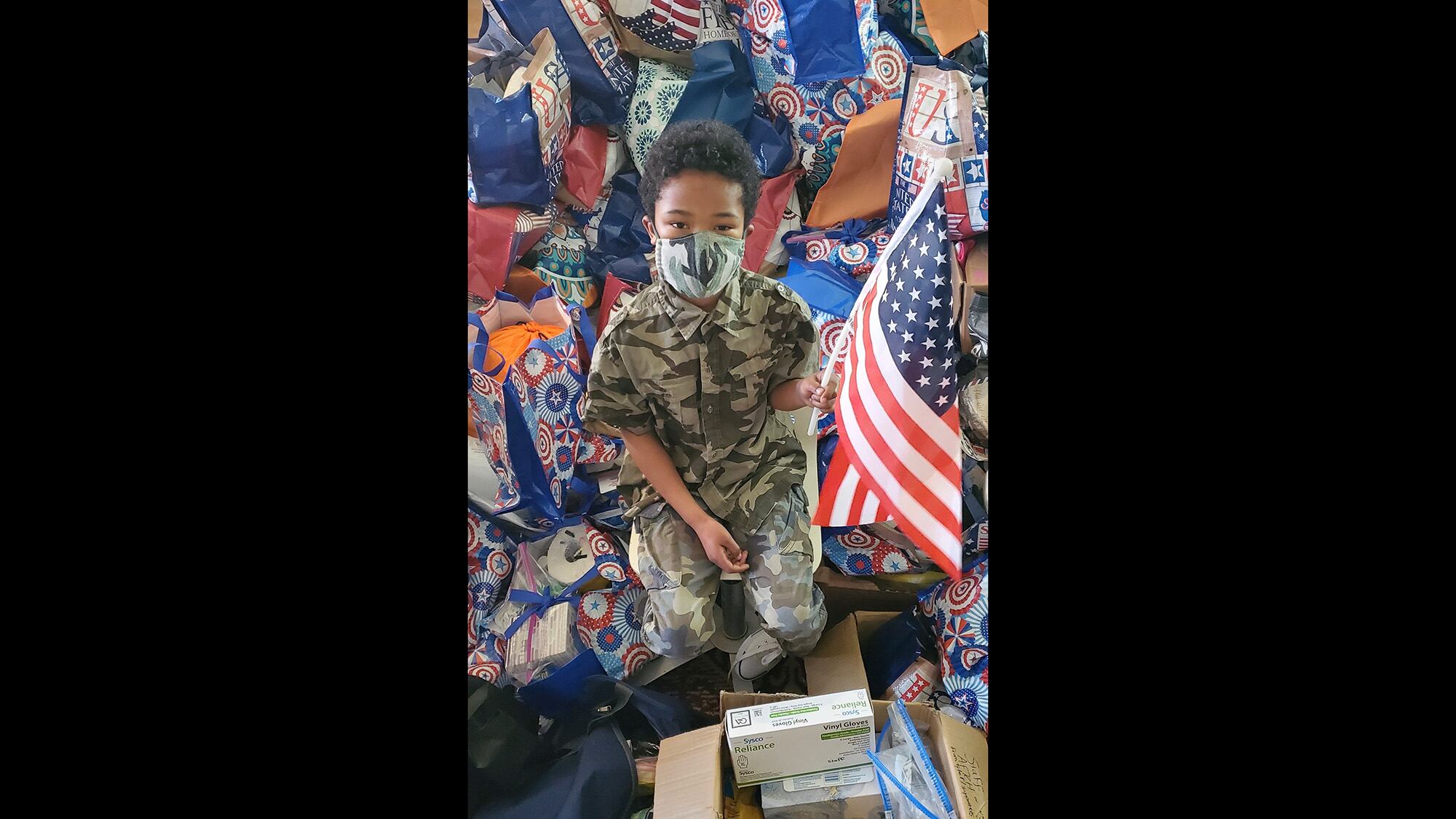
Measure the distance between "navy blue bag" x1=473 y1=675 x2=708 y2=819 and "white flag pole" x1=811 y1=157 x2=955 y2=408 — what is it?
3.18 feet

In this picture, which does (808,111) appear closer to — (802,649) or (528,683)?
(802,649)

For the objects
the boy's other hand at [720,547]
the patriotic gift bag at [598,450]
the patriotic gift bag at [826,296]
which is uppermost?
the patriotic gift bag at [826,296]

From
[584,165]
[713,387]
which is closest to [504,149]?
[584,165]

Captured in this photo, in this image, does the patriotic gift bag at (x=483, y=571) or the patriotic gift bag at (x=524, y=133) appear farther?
the patriotic gift bag at (x=483, y=571)

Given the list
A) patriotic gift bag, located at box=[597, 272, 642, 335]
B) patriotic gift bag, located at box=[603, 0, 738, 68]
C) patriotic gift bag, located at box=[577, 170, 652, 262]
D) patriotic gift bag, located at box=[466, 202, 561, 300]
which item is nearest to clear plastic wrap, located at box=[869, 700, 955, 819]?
patriotic gift bag, located at box=[597, 272, 642, 335]

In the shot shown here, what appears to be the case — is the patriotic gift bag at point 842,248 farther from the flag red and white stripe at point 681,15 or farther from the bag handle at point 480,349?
the bag handle at point 480,349

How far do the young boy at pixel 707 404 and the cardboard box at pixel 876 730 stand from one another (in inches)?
3.5

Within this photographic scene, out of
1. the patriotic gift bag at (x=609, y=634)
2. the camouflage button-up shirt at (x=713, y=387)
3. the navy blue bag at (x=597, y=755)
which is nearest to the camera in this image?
the camouflage button-up shirt at (x=713, y=387)

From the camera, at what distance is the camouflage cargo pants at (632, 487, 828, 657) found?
2477 millimetres

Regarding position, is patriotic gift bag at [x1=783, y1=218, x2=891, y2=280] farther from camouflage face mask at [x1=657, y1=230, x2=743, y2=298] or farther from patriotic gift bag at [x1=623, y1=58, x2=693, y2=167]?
patriotic gift bag at [x1=623, y1=58, x2=693, y2=167]

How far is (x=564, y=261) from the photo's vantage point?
2.47 m

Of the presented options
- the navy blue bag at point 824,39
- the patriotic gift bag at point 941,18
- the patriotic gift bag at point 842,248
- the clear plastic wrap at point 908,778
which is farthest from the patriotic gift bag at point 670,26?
the clear plastic wrap at point 908,778

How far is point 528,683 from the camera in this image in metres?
2.59

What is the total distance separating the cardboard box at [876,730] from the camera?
7.77 feet
